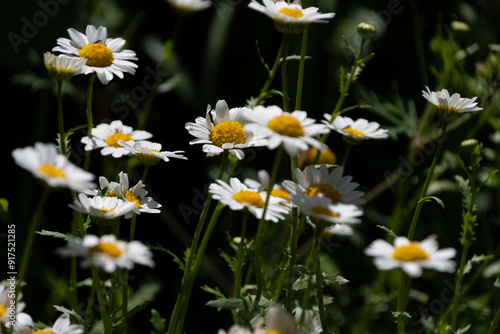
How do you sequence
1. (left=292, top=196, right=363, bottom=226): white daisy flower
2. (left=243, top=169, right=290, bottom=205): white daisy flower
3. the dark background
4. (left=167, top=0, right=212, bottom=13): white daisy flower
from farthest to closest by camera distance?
1. the dark background
2. (left=167, top=0, right=212, bottom=13): white daisy flower
3. (left=243, top=169, right=290, bottom=205): white daisy flower
4. (left=292, top=196, right=363, bottom=226): white daisy flower

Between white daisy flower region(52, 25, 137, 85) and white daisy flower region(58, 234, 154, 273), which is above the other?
white daisy flower region(52, 25, 137, 85)

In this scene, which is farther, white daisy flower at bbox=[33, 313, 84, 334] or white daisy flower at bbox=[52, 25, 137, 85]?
white daisy flower at bbox=[52, 25, 137, 85]

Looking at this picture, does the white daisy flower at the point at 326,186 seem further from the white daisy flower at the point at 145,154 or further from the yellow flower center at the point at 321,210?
the white daisy flower at the point at 145,154

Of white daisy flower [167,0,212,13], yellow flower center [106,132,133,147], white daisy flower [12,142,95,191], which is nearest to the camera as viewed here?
white daisy flower [12,142,95,191]

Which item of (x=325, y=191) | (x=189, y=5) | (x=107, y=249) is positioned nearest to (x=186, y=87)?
(x=189, y=5)

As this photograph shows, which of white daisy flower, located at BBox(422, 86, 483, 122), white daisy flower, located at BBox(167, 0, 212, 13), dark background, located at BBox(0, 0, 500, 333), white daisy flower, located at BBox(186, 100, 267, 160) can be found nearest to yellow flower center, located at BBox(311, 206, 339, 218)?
white daisy flower, located at BBox(186, 100, 267, 160)

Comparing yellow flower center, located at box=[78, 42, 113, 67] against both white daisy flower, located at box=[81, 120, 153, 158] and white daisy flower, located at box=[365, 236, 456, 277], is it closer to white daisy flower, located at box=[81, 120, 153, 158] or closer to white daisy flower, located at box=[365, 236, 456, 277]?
white daisy flower, located at box=[81, 120, 153, 158]

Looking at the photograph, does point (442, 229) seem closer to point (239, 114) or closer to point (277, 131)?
point (239, 114)

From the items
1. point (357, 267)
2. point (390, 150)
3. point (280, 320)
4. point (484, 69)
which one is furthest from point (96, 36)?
point (390, 150)
